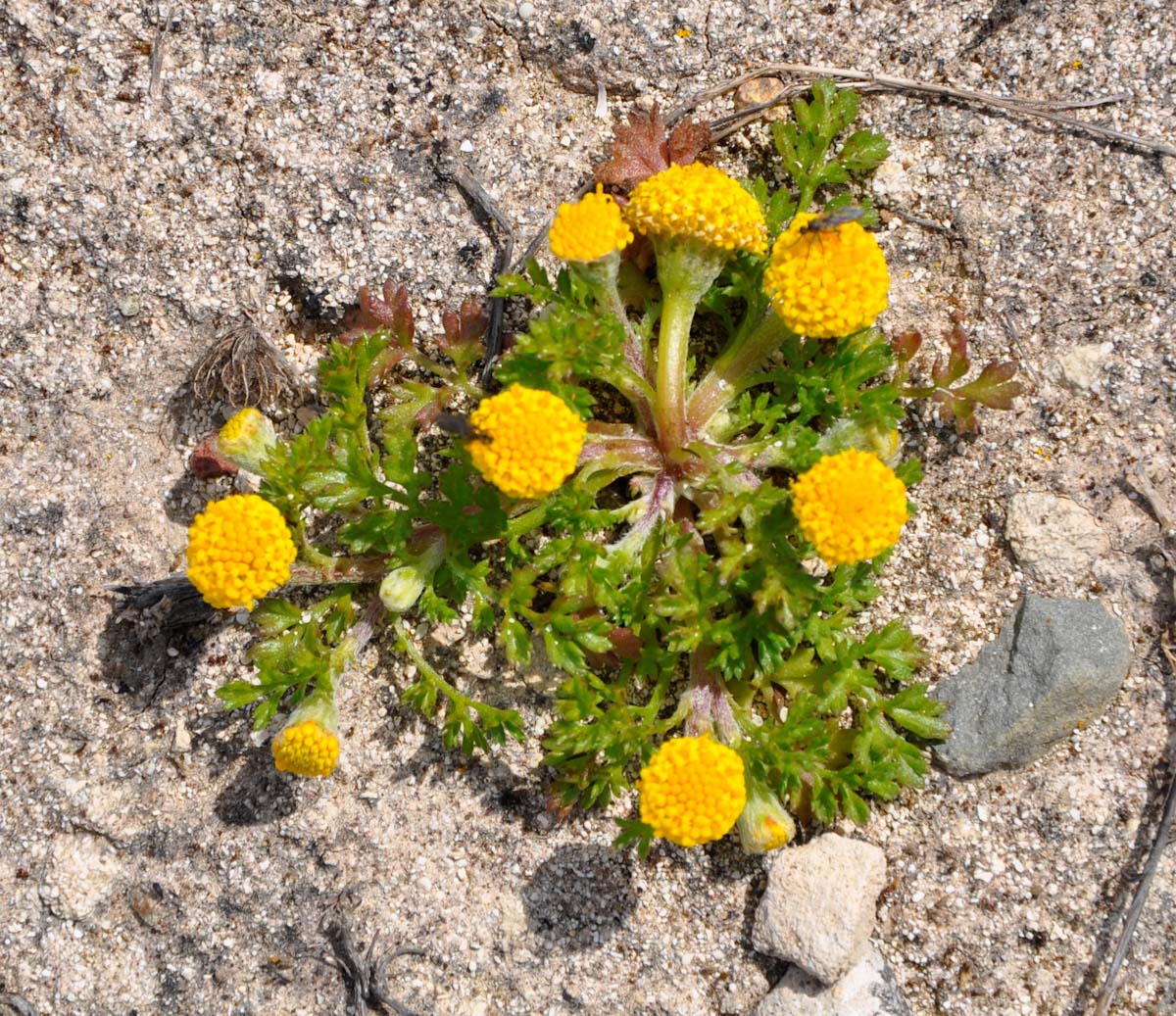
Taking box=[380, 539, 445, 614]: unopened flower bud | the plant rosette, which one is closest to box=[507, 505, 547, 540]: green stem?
the plant rosette

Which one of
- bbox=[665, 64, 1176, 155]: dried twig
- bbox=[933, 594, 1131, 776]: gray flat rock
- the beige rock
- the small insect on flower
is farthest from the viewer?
Answer: bbox=[665, 64, 1176, 155]: dried twig

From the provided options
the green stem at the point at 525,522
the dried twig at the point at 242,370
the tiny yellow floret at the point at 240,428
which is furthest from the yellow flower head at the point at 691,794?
the dried twig at the point at 242,370

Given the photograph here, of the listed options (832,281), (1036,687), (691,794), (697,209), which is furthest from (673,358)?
(1036,687)

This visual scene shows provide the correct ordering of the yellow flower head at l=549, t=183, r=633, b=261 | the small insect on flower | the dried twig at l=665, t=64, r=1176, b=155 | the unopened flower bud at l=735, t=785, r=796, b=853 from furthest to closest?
the dried twig at l=665, t=64, r=1176, b=155, the unopened flower bud at l=735, t=785, r=796, b=853, the yellow flower head at l=549, t=183, r=633, b=261, the small insect on flower

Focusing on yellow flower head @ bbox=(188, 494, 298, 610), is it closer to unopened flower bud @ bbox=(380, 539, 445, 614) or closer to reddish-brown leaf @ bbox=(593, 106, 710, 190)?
unopened flower bud @ bbox=(380, 539, 445, 614)

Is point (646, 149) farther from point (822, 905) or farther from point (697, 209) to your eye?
point (822, 905)

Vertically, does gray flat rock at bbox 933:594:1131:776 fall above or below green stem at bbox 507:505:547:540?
below

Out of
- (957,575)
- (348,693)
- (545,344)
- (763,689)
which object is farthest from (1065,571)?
(348,693)
